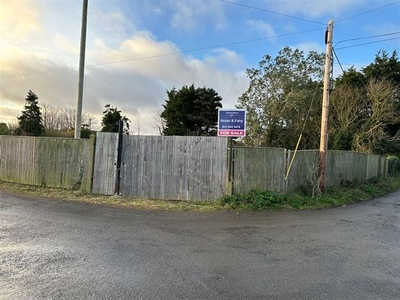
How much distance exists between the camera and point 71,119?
4166 centimetres

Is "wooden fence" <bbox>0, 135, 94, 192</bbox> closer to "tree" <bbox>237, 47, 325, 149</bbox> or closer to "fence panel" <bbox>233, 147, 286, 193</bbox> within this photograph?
"fence panel" <bbox>233, 147, 286, 193</bbox>

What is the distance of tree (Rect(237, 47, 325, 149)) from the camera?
2502 centimetres

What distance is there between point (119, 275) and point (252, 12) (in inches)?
494

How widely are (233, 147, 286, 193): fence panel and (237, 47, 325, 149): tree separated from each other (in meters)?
16.6

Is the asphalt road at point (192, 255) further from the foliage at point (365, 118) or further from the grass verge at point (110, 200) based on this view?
the foliage at point (365, 118)

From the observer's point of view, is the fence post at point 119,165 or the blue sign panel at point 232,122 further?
the fence post at point 119,165

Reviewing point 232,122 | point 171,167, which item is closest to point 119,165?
point 171,167

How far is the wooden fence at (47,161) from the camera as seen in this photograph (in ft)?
32.3

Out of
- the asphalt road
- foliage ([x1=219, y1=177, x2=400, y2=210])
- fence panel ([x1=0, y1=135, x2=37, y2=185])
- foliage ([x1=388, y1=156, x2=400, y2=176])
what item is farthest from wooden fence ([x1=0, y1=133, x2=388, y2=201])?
foliage ([x1=388, y1=156, x2=400, y2=176])

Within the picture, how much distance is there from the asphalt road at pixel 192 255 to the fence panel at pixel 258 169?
57.1 inches

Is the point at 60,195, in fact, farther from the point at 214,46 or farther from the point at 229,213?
the point at 214,46

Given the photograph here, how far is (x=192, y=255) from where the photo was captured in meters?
4.52

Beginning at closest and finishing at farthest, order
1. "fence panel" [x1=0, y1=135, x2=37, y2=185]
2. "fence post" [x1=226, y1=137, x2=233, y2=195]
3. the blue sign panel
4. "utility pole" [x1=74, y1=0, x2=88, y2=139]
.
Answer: "fence post" [x1=226, y1=137, x2=233, y2=195]
the blue sign panel
"fence panel" [x1=0, y1=135, x2=37, y2=185]
"utility pole" [x1=74, y1=0, x2=88, y2=139]

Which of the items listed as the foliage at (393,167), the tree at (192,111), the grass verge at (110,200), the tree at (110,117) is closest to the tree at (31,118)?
the tree at (110,117)
